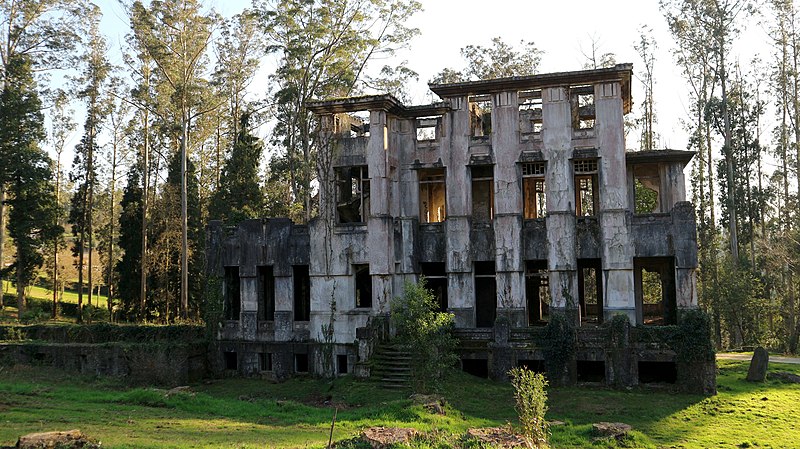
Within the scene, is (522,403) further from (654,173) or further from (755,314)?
(755,314)

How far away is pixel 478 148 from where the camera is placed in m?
25.3

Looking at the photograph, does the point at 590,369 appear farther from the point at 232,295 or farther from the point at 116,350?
the point at 116,350

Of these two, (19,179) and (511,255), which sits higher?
(19,179)

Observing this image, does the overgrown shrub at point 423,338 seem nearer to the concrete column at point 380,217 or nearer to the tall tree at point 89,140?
the concrete column at point 380,217

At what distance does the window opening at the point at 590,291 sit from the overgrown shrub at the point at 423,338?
686cm

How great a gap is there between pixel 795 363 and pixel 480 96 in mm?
16307

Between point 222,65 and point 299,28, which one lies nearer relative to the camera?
point 299,28

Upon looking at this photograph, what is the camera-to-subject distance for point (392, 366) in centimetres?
2216

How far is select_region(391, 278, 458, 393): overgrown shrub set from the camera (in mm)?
19859

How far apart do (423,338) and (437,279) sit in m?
6.82

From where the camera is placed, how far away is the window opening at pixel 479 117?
84.7 ft

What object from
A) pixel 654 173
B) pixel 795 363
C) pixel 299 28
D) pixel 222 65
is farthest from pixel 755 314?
pixel 222 65

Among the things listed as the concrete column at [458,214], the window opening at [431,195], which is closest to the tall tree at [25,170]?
the window opening at [431,195]

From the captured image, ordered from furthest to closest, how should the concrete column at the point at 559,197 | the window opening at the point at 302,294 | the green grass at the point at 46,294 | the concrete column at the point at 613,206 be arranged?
the green grass at the point at 46,294 → the window opening at the point at 302,294 → the concrete column at the point at 559,197 → the concrete column at the point at 613,206
